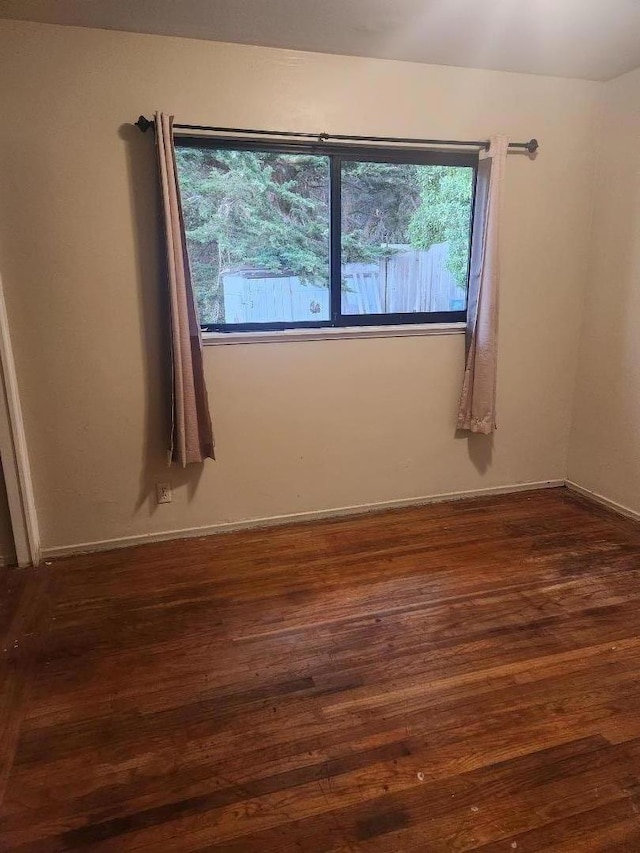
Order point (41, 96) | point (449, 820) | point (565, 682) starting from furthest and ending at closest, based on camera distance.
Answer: point (41, 96), point (565, 682), point (449, 820)

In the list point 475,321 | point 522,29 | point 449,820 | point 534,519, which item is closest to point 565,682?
point 449,820

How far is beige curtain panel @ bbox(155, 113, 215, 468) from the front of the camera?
2346 mm

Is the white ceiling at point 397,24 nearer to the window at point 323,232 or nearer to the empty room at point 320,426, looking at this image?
the empty room at point 320,426

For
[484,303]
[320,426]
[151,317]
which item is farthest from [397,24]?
[320,426]

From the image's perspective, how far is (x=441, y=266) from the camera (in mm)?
3059

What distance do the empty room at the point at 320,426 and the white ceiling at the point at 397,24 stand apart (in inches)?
0.7

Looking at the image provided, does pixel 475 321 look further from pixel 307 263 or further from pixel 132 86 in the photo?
pixel 132 86

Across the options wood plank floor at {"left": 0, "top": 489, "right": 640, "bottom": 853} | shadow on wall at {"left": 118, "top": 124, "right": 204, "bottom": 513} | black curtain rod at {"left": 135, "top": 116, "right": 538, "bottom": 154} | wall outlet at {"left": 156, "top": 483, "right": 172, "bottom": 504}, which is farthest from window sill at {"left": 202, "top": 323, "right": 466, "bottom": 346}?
wood plank floor at {"left": 0, "top": 489, "right": 640, "bottom": 853}

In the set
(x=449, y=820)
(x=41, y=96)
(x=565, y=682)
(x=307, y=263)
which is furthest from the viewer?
(x=307, y=263)

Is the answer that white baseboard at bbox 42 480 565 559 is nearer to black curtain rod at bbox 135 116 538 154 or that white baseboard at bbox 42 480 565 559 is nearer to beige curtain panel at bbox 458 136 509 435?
beige curtain panel at bbox 458 136 509 435

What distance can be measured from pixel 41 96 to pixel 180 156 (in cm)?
60

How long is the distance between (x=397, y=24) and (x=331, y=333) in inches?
54.6

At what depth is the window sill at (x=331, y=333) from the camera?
271 centimetres

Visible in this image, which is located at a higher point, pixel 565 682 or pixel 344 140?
pixel 344 140
